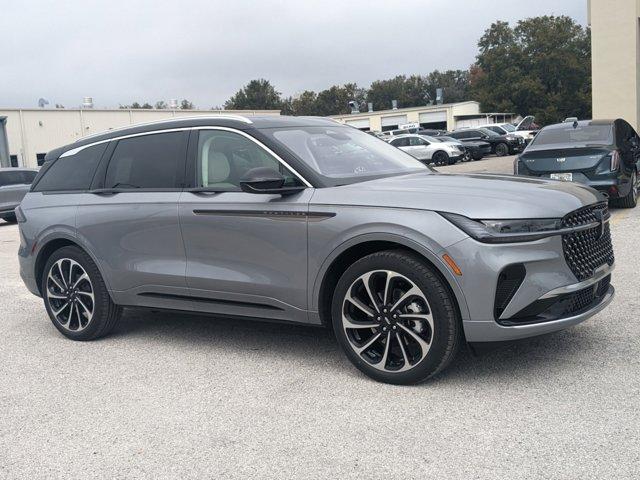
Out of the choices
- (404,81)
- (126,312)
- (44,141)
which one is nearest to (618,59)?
(126,312)

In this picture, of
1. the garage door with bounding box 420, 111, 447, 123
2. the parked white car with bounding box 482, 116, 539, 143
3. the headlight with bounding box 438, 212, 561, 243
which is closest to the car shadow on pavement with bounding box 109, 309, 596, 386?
the headlight with bounding box 438, 212, 561, 243

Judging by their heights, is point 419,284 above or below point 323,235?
below

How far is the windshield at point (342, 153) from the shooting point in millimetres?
4789

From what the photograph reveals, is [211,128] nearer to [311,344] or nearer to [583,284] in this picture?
[311,344]

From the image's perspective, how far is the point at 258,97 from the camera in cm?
11412

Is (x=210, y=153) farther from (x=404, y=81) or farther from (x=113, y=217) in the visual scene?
(x=404, y=81)

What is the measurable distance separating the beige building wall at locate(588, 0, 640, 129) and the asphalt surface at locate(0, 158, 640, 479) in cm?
1750

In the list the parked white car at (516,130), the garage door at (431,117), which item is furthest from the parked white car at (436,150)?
the garage door at (431,117)

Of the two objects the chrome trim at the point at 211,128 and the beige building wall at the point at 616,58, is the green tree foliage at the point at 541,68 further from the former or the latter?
the chrome trim at the point at 211,128

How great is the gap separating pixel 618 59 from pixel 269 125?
1915cm

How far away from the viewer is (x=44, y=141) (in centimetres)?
4600

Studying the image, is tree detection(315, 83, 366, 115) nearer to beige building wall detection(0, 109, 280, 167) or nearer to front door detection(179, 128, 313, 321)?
beige building wall detection(0, 109, 280, 167)

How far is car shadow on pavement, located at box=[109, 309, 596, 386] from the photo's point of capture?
4367mm

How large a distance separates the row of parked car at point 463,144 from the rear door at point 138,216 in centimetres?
2565
